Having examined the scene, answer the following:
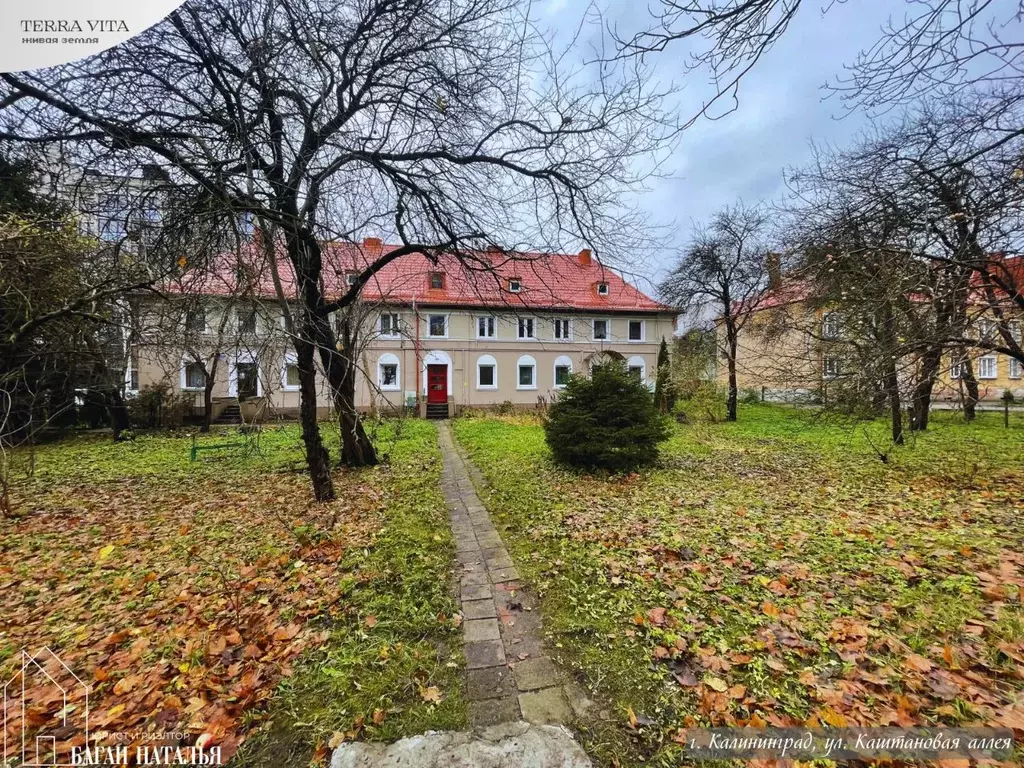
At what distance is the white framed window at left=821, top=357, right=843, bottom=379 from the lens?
6345mm

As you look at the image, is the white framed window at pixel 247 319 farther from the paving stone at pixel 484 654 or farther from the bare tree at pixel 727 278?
the bare tree at pixel 727 278

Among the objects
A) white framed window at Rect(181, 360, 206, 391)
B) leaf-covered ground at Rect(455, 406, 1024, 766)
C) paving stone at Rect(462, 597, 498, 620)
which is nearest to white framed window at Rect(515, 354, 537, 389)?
leaf-covered ground at Rect(455, 406, 1024, 766)

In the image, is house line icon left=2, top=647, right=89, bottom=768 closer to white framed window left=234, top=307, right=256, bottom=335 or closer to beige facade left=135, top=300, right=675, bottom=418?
white framed window left=234, top=307, right=256, bottom=335

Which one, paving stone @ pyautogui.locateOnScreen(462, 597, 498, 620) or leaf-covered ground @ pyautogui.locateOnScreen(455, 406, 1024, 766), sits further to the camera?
paving stone @ pyautogui.locateOnScreen(462, 597, 498, 620)

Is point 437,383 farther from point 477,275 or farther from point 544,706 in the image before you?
point 544,706

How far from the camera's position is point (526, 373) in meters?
21.1

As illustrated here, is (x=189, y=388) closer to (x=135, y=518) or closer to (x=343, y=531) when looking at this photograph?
(x=135, y=518)

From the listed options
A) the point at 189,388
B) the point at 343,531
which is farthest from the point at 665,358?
the point at 189,388

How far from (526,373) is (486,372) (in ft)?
6.98

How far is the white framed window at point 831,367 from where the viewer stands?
250 inches

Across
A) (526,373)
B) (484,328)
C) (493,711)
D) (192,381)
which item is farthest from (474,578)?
(192,381)

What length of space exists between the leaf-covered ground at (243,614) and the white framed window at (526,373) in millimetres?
14609

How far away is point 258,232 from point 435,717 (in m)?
4.69

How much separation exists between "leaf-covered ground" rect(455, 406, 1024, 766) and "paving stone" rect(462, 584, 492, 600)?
47 cm
